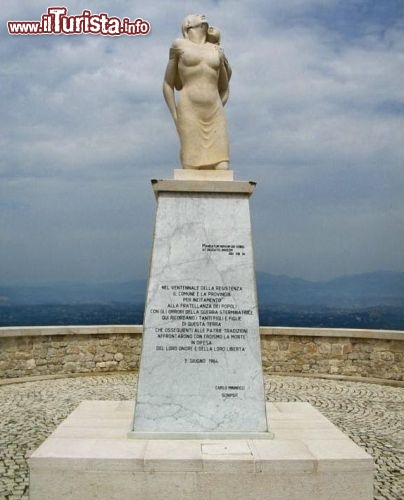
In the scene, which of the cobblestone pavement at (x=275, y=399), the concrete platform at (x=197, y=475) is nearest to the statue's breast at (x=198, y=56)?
the concrete platform at (x=197, y=475)

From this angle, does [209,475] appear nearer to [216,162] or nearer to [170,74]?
[216,162]

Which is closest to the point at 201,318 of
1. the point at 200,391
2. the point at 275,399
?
the point at 200,391

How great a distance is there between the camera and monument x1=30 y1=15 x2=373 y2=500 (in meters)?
4.63

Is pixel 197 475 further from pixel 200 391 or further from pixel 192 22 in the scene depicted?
pixel 192 22

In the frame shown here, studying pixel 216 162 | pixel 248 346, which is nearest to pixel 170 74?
pixel 216 162

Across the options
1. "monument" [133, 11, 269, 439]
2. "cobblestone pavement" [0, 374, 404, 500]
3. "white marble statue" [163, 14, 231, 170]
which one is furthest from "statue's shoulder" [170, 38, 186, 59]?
"cobblestone pavement" [0, 374, 404, 500]

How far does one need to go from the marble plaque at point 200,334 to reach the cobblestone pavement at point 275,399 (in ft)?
5.41

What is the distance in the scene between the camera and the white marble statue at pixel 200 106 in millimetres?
5973

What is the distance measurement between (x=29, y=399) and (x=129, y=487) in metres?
6.34

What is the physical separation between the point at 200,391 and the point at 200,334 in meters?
0.54

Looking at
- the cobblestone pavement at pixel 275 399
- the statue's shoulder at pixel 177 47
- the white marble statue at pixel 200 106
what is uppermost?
the statue's shoulder at pixel 177 47

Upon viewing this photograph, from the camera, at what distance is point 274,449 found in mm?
4934

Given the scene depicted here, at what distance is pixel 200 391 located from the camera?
5344mm

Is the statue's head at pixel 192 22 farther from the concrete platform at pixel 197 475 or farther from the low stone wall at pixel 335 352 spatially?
the low stone wall at pixel 335 352
